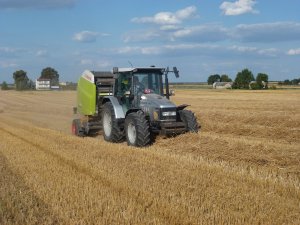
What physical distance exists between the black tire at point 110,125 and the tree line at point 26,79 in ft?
291

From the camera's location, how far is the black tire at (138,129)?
1159 cm

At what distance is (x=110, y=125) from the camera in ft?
43.9

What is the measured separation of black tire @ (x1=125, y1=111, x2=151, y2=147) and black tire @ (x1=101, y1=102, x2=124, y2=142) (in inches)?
32.6

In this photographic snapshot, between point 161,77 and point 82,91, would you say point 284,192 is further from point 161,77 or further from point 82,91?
point 82,91

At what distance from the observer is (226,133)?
47.6 feet

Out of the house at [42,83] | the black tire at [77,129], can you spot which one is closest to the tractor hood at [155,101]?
the black tire at [77,129]

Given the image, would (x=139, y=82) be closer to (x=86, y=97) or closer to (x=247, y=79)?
(x=86, y=97)

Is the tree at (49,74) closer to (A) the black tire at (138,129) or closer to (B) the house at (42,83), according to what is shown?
(B) the house at (42,83)

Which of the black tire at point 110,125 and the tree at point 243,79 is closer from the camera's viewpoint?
the black tire at point 110,125

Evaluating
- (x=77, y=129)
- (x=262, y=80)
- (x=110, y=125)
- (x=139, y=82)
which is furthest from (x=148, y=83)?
(x=262, y=80)

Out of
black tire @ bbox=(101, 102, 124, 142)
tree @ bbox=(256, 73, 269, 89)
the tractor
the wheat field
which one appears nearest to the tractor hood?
the tractor

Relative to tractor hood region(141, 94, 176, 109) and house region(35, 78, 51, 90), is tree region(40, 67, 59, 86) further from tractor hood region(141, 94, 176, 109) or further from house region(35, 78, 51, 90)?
tractor hood region(141, 94, 176, 109)

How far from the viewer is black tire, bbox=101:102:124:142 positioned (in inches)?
510

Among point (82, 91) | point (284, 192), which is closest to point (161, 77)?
point (82, 91)
